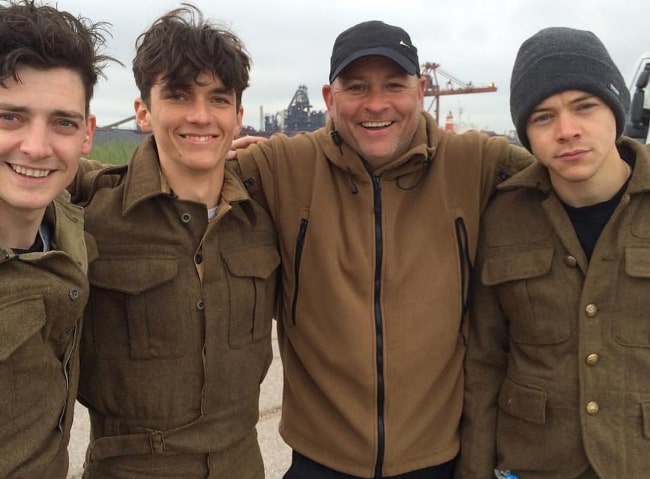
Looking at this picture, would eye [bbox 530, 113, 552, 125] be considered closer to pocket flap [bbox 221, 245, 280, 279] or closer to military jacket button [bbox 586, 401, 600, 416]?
military jacket button [bbox 586, 401, 600, 416]

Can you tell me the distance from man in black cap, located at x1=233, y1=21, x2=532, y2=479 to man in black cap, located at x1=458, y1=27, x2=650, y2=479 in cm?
19

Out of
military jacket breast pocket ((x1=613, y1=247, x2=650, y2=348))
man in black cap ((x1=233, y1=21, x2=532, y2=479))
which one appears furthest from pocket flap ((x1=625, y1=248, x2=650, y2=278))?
man in black cap ((x1=233, y1=21, x2=532, y2=479))

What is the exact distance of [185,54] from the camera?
2.33m

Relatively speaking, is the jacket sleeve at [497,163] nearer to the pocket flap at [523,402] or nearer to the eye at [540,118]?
the eye at [540,118]

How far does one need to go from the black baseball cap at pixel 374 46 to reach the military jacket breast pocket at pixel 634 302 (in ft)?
3.60

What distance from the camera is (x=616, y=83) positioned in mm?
2146

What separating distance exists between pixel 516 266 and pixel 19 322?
5.43ft

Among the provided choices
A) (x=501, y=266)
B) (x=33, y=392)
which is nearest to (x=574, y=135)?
(x=501, y=266)

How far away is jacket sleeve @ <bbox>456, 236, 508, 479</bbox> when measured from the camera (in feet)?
7.80

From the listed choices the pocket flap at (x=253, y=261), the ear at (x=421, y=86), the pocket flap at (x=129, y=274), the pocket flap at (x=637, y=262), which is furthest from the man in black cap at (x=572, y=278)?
the pocket flap at (x=129, y=274)

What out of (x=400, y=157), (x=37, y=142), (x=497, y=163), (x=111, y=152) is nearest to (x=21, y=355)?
(x=37, y=142)

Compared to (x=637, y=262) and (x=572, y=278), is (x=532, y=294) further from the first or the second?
(x=637, y=262)

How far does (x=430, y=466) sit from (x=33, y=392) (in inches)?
56.9

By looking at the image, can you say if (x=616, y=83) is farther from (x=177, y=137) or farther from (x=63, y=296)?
(x=63, y=296)
